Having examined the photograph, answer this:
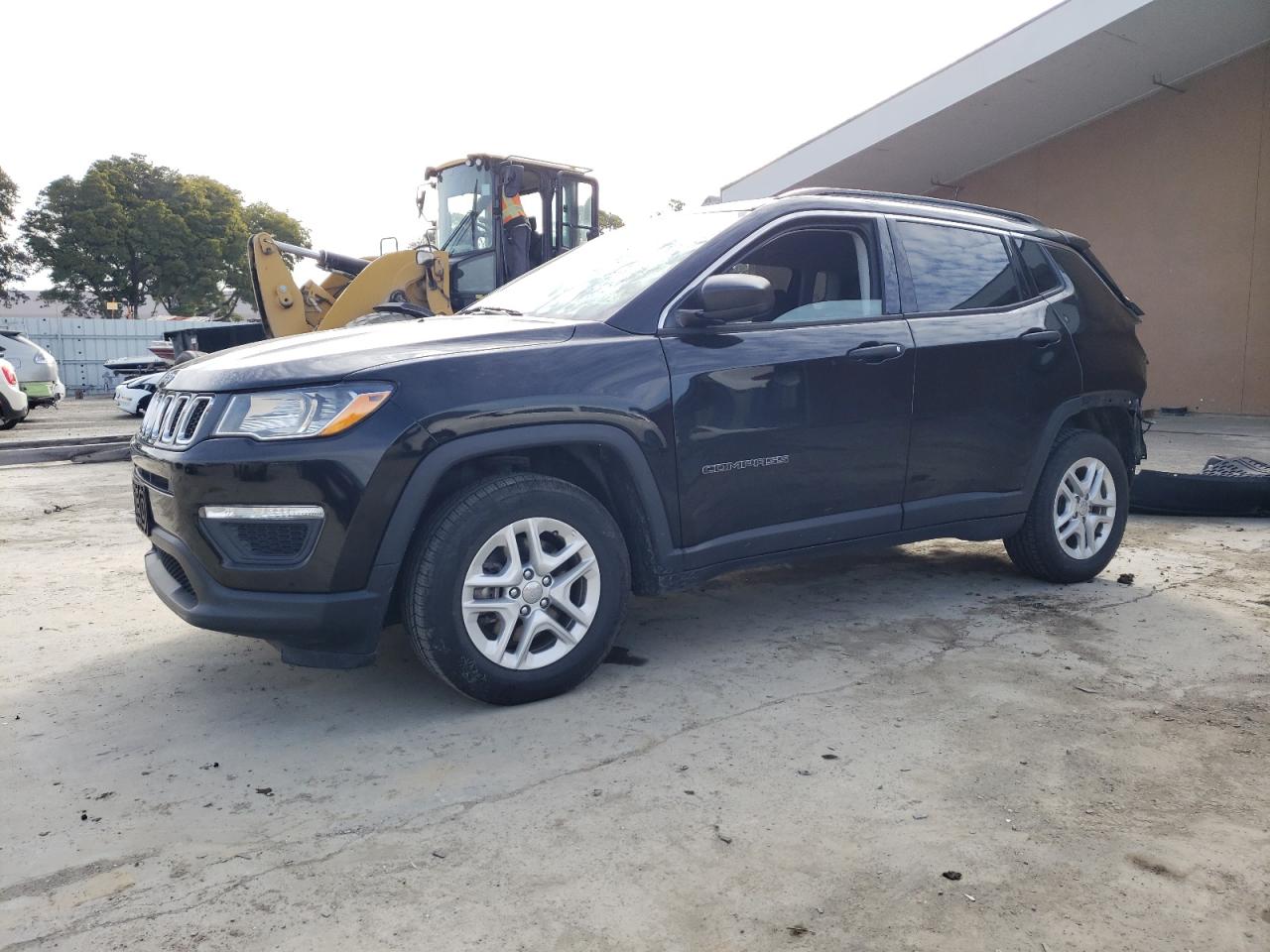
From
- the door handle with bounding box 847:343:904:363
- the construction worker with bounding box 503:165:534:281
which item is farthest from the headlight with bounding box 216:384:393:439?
the construction worker with bounding box 503:165:534:281

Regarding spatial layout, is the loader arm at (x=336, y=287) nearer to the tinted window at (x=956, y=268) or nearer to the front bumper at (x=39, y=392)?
the tinted window at (x=956, y=268)

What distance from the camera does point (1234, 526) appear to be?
6242 millimetres

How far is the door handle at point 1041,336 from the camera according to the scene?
14.6 ft

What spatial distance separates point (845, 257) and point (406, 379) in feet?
6.68

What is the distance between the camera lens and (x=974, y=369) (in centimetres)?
423

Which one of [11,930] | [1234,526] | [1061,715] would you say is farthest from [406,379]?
[1234,526]

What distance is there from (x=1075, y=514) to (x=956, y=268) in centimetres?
133

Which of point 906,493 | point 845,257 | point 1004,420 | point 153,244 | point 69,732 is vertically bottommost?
point 69,732

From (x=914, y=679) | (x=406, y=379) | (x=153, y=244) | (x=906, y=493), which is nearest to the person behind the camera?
(x=406, y=379)

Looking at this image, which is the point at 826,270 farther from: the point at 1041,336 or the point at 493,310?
the point at 493,310

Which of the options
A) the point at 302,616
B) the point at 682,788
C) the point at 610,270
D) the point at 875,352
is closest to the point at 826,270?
the point at 875,352

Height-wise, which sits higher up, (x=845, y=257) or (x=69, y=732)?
(x=845, y=257)

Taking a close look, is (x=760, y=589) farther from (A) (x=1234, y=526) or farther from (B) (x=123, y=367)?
(B) (x=123, y=367)

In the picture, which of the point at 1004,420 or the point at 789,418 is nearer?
the point at 789,418
